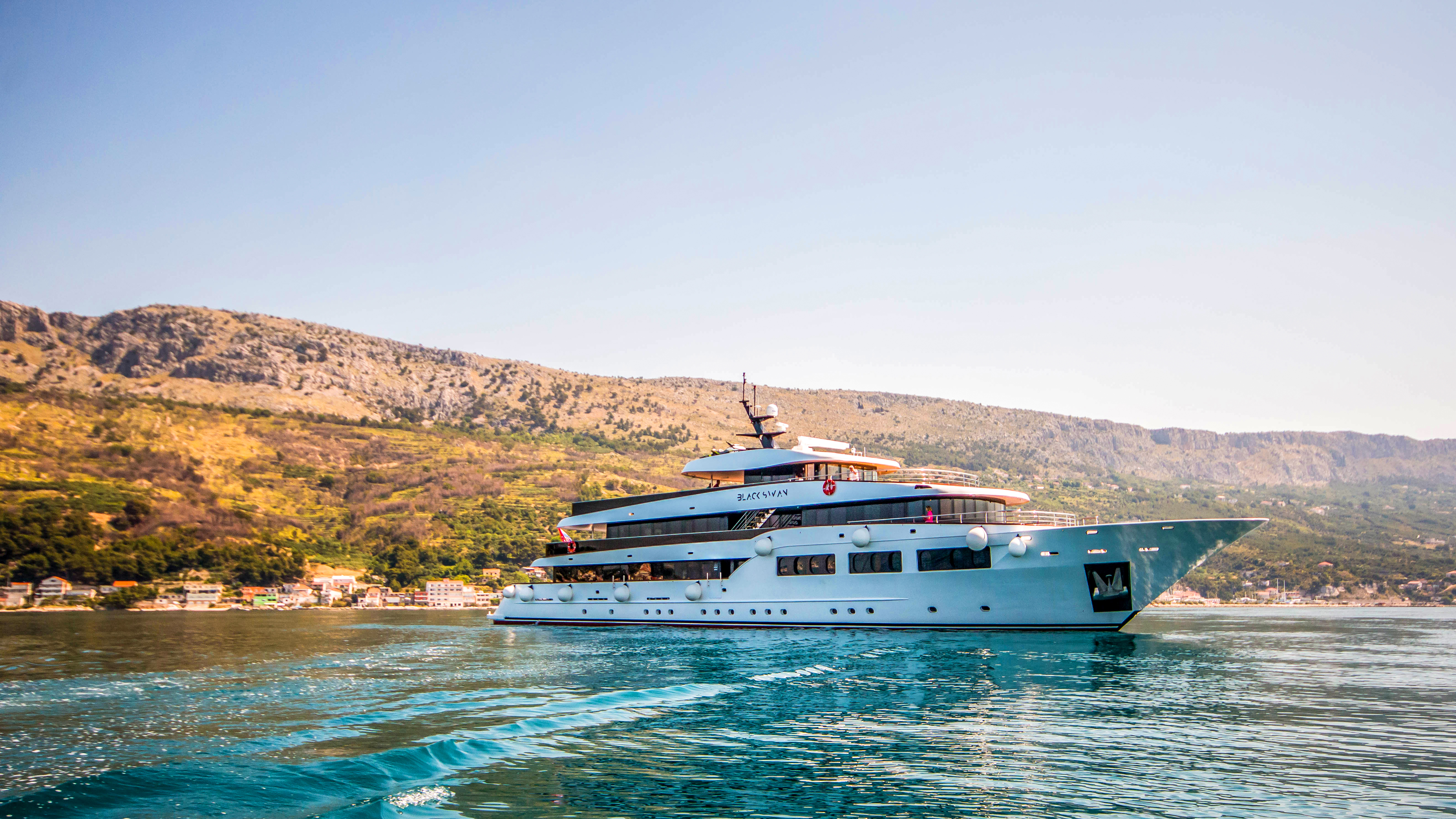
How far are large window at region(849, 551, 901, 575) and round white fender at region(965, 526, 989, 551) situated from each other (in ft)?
10.1

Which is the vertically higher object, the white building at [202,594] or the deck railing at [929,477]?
the deck railing at [929,477]

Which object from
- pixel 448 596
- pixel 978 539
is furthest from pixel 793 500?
pixel 448 596

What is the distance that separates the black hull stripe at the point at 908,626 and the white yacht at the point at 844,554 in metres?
0.06

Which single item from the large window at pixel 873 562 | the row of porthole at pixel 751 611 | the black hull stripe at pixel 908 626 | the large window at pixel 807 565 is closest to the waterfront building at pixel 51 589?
the black hull stripe at pixel 908 626

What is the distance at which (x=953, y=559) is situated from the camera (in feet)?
96.6

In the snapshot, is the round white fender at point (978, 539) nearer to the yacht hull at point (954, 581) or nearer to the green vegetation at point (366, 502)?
the yacht hull at point (954, 581)

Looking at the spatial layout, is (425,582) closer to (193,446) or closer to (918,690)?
(193,446)

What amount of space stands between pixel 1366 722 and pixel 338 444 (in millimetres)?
171234

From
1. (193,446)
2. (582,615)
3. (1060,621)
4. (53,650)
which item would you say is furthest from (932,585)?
(193,446)

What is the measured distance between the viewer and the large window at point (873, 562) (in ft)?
99.9

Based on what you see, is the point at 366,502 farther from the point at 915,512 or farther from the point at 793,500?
the point at 915,512

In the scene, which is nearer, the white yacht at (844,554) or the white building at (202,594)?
the white yacht at (844,554)

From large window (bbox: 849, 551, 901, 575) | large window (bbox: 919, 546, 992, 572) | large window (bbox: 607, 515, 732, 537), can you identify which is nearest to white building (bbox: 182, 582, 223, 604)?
large window (bbox: 607, 515, 732, 537)

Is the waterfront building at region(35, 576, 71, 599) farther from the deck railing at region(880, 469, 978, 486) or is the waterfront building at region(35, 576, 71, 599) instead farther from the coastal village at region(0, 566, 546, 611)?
the deck railing at region(880, 469, 978, 486)
